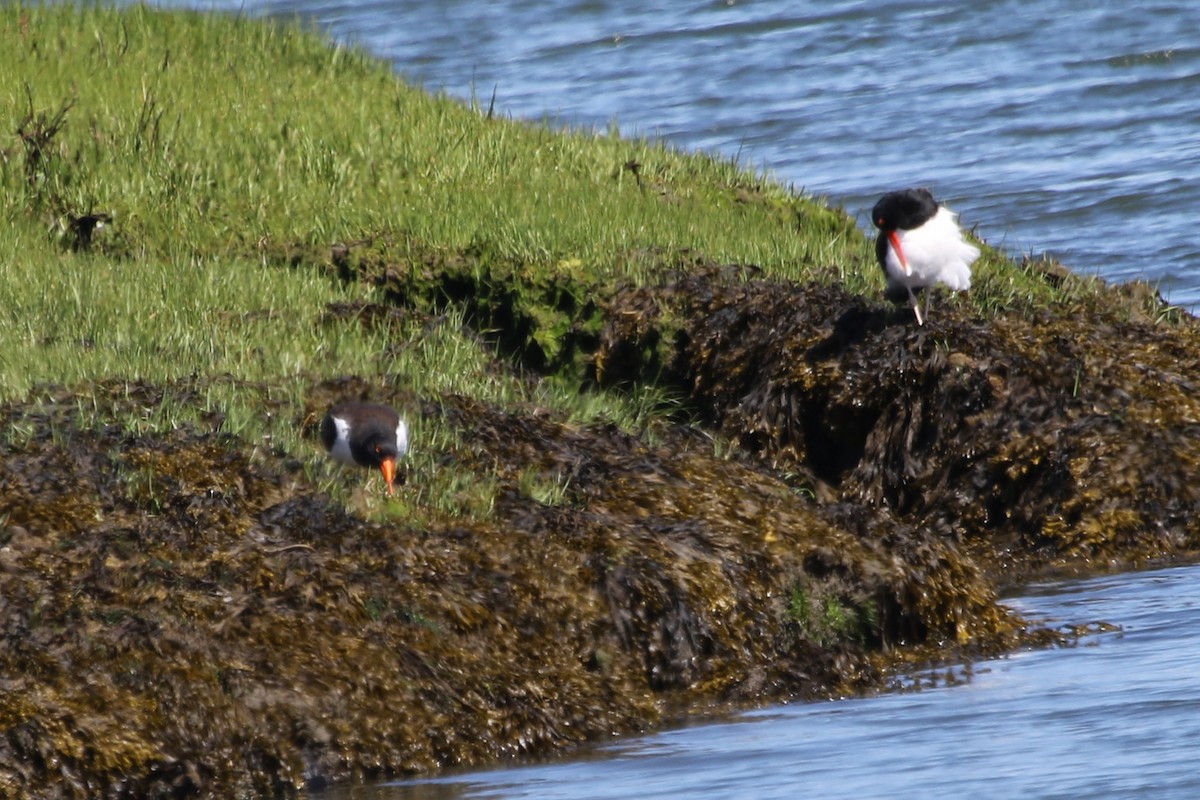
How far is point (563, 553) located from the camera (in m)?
6.16

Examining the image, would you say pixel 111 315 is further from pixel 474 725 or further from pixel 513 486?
pixel 474 725

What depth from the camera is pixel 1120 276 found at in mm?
12695

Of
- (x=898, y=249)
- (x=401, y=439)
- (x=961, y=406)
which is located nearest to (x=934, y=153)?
(x=898, y=249)

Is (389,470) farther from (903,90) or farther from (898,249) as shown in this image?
(903,90)

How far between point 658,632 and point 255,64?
6738 millimetres

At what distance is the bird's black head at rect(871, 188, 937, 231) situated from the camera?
8.48 m

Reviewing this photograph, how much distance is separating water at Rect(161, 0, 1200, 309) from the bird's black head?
3.71 metres

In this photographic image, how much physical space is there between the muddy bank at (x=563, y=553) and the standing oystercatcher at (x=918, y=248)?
0.61 feet

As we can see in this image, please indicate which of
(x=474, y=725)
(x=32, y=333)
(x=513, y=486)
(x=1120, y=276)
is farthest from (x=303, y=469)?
(x=1120, y=276)

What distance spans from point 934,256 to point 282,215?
11.4 feet

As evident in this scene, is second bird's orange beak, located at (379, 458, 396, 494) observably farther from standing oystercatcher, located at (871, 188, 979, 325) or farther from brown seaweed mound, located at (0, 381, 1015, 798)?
standing oystercatcher, located at (871, 188, 979, 325)

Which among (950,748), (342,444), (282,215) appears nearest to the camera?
(950,748)

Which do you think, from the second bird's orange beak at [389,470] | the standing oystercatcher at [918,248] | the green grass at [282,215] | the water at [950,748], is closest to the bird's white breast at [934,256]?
the standing oystercatcher at [918,248]

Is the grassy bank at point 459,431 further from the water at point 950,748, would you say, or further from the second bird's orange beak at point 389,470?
the water at point 950,748
